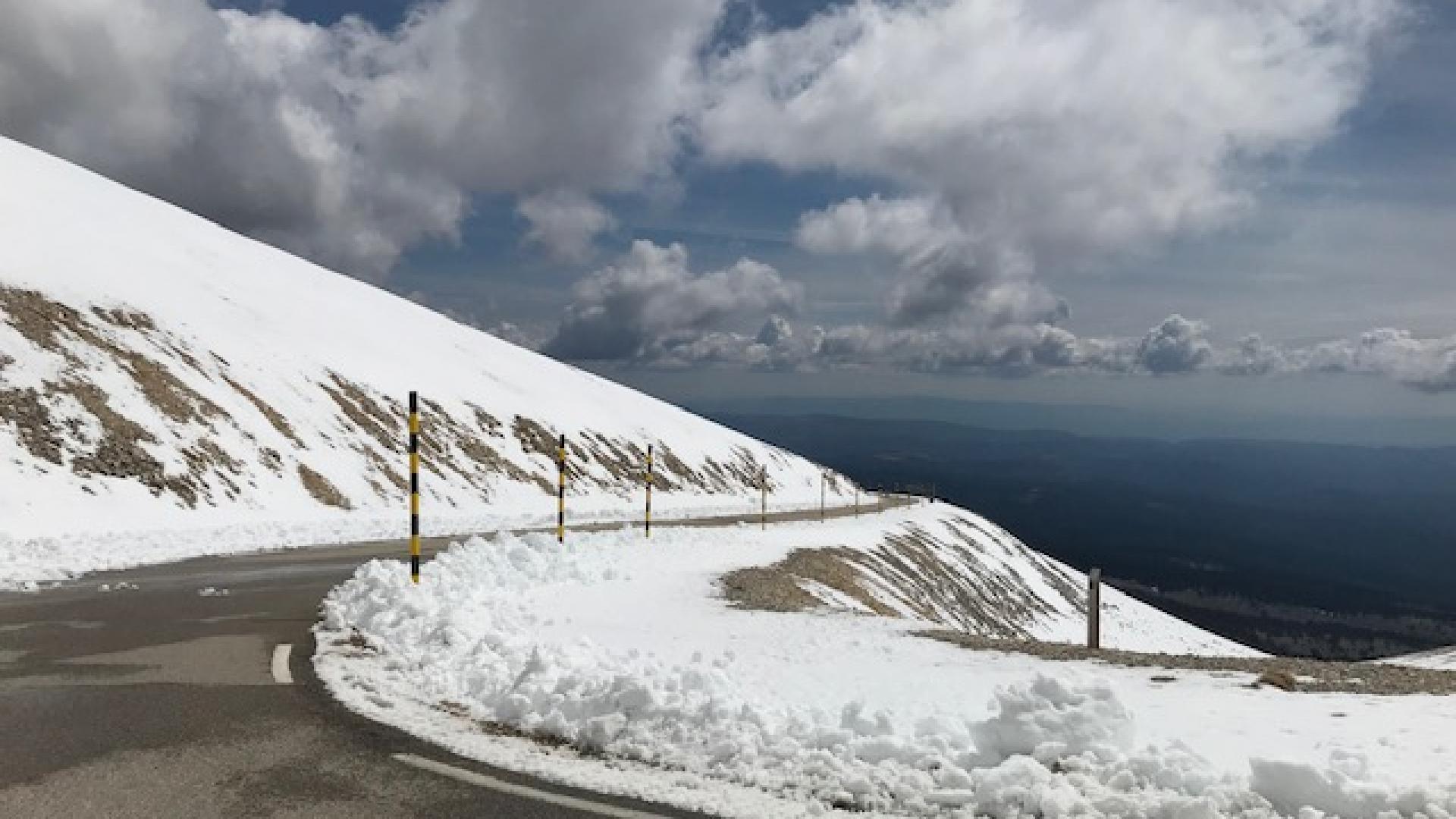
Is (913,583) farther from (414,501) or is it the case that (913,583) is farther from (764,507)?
(414,501)

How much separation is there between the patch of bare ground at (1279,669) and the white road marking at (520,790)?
5.40 metres

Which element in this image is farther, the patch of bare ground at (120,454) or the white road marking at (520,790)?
the patch of bare ground at (120,454)

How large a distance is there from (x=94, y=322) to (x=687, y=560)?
29.9 m

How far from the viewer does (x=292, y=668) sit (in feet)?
30.7

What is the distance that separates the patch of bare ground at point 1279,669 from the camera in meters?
8.57

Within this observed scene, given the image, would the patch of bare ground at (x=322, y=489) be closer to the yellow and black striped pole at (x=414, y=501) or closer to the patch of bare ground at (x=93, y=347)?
the patch of bare ground at (x=93, y=347)

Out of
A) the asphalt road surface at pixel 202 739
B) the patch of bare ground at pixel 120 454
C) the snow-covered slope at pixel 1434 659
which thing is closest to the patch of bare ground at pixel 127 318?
the patch of bare ground at pixel 120 454

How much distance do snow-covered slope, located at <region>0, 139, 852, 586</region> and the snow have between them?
32.8 feet

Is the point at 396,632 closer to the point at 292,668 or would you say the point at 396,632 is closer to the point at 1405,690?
the point at 292,668

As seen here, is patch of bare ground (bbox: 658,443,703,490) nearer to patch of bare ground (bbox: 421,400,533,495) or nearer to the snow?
patch of bare ground (bbox: 421,400,533,495)

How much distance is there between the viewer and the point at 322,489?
1480 inches

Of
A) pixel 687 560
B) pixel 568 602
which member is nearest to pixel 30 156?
pixel 687 560

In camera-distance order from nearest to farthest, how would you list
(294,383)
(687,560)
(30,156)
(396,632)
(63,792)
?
(63,792), (396,632), (687,560), (294,383), (30,156)

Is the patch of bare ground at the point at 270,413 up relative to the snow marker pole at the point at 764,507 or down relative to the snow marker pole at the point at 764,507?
up
